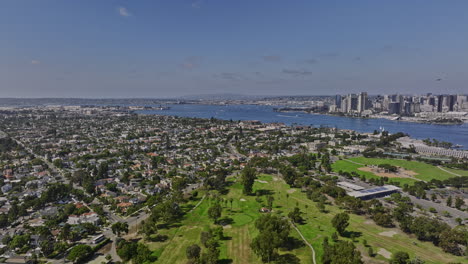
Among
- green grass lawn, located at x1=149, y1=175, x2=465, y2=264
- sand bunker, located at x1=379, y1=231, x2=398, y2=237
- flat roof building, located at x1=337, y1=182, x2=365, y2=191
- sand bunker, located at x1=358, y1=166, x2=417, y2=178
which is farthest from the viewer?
sand bunker, located at x1=358, y1=166, x2=417, y2=178

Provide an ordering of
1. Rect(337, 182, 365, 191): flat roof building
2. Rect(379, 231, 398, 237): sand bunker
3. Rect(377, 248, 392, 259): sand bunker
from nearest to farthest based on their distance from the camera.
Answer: Rect(377, 248, 392, 259): sand bunker
Rect(379, 231, 398, 237): sand bunker
Rect(337, 182, 365, 191): flat roof building

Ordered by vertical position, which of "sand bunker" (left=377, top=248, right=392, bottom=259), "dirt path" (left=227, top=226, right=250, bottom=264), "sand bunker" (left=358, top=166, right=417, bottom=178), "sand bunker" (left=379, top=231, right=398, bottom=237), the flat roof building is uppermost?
the flat roof building

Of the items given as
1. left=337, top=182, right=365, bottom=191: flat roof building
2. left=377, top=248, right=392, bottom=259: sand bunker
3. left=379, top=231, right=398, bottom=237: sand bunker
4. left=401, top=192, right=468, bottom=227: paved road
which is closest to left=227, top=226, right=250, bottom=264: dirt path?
left=377, top=248, right=392, bottom=259: sand bunker

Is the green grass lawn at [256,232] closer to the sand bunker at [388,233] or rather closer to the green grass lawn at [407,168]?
the sand bunker at [388,233]

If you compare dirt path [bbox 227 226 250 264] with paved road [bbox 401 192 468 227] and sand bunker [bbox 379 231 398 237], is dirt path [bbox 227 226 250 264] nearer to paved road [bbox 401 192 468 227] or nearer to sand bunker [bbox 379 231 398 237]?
sand bunker [bbox 379 231 398 237]

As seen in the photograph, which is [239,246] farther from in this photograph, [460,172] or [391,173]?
[460,172]

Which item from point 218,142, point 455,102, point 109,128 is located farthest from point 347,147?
point 455,102

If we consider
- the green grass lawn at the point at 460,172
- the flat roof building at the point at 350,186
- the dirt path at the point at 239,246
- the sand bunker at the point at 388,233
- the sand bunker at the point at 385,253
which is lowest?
the dirt path at the point at 239,246

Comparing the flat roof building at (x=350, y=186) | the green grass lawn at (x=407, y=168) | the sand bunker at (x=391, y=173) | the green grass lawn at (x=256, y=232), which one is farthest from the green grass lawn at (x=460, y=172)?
the green grass lawn at (x=256, y=232)

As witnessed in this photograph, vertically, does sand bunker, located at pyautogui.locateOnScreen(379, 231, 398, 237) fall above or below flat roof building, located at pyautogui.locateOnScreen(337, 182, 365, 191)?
below
